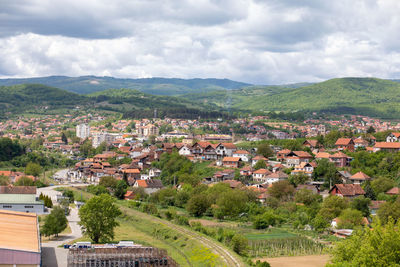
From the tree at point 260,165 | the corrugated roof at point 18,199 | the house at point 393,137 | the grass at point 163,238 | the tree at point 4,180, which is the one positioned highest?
the house at point 393,137

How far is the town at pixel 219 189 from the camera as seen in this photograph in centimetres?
3806

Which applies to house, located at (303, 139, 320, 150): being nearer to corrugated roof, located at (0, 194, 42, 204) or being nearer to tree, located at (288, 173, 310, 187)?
tree, located at (288, 173, 310, 187)

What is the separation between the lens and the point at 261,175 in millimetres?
63031

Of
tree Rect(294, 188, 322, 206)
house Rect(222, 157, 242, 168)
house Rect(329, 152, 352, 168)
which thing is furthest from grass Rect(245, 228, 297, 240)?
house Rect(222, 157, 242, 168)

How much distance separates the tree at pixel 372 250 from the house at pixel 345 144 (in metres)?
43.1

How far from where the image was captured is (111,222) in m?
37.3

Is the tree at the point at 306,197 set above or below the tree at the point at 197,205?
above

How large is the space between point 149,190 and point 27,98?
468ft

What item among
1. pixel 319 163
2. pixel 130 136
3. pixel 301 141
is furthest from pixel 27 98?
pixel 319 163

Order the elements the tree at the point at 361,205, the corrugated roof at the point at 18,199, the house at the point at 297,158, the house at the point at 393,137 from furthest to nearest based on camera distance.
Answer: the house at the point at 393,137 < the house at the point at 297,158 < the corrugated roof at the point at 18,199 < the tree at the point at 361,205

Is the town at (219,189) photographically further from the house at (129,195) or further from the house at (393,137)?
the house at (393,137)

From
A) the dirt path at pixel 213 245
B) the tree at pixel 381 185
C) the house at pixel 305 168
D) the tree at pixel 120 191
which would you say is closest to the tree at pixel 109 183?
the tree at pixel 120 191

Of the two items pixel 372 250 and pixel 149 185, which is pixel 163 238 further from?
pixel 149 185

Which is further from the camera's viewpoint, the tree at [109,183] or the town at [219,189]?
the tree at [109,183]
